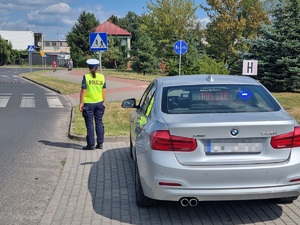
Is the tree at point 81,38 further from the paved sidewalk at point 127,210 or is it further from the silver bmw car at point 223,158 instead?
the silver bmw car at point 223,158

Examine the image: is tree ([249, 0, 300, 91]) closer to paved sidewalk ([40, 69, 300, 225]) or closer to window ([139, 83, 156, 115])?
window ([139, 83, 156, 115])

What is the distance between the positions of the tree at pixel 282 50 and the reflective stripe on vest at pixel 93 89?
1353cm

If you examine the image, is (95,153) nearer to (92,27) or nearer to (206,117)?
(206,117)

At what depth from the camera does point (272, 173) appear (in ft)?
13.7

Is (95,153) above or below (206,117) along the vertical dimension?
below

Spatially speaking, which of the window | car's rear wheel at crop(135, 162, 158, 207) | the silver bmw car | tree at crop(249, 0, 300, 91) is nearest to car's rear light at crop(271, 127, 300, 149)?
the silver bmw car

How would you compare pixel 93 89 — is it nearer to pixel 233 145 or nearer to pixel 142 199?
pixel 142 199

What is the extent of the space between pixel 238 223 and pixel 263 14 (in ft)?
127

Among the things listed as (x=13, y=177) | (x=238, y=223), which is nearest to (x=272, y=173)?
(x=238, y=223)

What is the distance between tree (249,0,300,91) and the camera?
64.9ft

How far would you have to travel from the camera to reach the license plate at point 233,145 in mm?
4188

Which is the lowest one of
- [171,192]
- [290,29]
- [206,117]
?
[171,192]

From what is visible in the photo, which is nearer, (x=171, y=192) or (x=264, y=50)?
(x=171, y=192)

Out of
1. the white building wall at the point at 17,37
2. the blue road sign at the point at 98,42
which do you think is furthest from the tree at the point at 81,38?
the blue road sign at the point at 98,42
